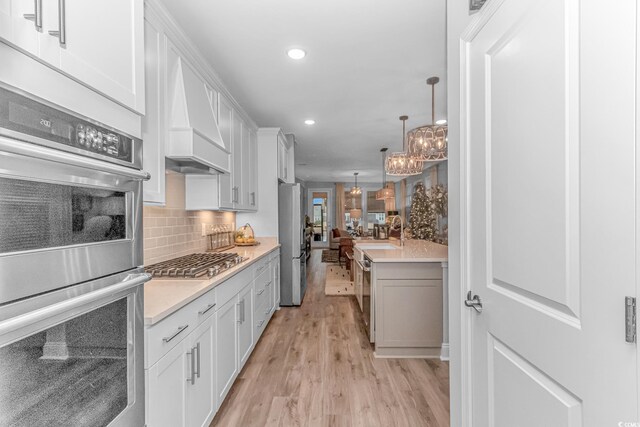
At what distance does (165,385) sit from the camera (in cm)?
135

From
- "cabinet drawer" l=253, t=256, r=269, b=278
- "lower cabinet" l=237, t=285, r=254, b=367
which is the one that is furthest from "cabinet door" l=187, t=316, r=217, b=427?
"cabinet drawer" l=253, t=256, r=269, b=278

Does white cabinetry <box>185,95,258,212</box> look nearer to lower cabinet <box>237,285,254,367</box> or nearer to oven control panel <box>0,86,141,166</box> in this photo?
lower cabinet <box>237,285,254,367</box>

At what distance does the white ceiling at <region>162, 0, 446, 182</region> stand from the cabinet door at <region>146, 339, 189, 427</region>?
6.27 ft

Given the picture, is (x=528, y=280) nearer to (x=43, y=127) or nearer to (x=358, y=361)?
(x=43, y=127)

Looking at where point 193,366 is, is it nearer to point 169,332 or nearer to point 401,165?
point 169,332

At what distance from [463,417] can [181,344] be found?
1322mm

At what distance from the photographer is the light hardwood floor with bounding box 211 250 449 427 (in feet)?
6.59

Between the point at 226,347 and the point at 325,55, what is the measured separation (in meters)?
2.24

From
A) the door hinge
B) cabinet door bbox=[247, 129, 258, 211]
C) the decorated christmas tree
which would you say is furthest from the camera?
the decorated christmas tree

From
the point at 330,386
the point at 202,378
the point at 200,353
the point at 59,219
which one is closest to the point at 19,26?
the point at 59,219

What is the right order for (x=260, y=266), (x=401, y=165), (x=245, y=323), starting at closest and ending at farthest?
(x=245, y=323), (x=260, y=266), (x=401, y=165)

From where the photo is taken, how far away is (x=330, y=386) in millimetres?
2373

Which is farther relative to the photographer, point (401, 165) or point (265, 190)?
point (401, 165)

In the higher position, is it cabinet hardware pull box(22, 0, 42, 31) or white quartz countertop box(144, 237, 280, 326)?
cabinet hardware pull box(22, 0, 42, 31)
